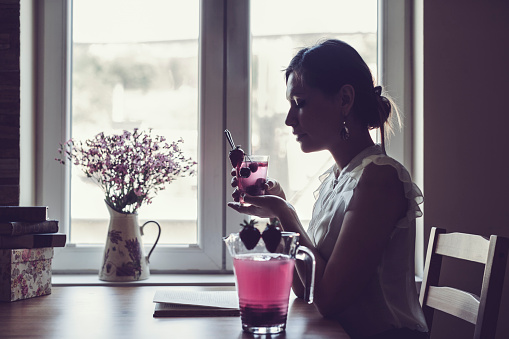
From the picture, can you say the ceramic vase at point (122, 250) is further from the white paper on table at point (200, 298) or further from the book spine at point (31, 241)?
the white paper on table at point (200, 298)

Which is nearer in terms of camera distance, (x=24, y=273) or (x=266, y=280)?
(x=266, y=280)

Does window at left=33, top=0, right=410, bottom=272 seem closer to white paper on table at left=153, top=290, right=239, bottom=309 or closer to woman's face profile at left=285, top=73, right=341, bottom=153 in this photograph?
woman's face profile at left=285, top=73, right=341, bottom=153

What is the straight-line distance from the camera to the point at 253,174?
1.45 meters

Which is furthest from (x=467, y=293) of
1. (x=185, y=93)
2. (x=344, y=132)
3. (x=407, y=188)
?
(x=185, y=93)

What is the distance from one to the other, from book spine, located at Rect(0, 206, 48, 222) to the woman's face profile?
2.39ft

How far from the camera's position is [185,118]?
2205 mm

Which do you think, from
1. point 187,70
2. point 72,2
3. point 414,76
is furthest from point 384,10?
point 72,2

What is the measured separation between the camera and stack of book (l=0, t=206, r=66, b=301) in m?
1.47

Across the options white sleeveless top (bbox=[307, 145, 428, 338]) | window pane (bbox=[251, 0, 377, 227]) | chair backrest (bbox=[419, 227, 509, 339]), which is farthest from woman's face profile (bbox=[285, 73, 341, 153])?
window pane (bbox=[251, 0, 377, 227])

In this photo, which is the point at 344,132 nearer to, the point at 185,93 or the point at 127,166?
the point at 127,166

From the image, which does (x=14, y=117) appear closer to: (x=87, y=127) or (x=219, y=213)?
(x=87, y=127)

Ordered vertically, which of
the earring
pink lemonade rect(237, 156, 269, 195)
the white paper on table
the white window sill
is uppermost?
the earring

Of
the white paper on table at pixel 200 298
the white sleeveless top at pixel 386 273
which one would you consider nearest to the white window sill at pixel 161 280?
the white paper on table at pixel 200 298

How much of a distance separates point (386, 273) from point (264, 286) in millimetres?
465
